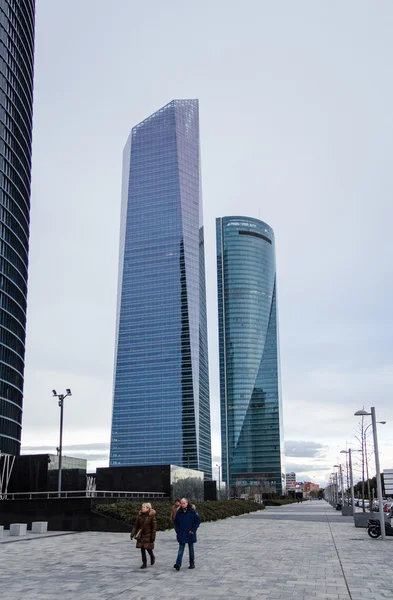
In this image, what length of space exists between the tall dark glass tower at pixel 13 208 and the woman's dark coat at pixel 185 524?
2970 inches

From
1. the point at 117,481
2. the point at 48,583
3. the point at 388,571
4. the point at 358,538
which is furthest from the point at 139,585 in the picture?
the point at 117,481

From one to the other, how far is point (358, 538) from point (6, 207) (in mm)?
79077

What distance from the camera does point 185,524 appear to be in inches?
636

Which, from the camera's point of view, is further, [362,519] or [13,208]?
[13,208]

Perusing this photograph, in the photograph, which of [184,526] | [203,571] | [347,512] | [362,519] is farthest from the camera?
[347,512]

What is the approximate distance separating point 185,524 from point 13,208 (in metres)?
87.2

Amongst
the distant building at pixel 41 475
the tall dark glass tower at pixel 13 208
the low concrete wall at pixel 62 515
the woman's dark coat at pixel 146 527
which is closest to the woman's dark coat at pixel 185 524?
the woman's dark coat at pixel 146 527

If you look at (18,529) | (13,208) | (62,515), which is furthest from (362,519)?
(13,208)

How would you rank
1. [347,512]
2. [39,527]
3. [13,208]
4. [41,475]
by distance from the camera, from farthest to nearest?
[13,208]
[347,512]
[41,475]
[39,527]

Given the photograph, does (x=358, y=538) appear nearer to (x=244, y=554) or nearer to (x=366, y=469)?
(x=244, y=554)

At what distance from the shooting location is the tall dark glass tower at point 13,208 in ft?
296

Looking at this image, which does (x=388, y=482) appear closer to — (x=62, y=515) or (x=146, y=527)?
(x=62, y=515)

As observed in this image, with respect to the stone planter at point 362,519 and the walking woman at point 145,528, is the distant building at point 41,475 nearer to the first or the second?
the stone planter at point 362,519

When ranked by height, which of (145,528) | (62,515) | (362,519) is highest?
(145,528)
